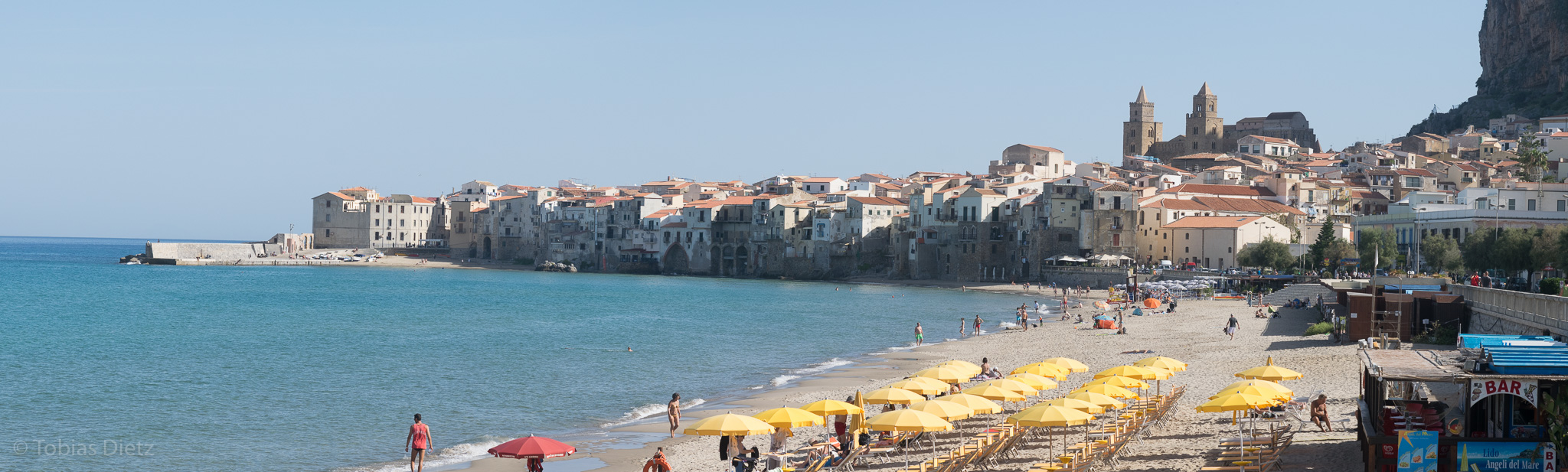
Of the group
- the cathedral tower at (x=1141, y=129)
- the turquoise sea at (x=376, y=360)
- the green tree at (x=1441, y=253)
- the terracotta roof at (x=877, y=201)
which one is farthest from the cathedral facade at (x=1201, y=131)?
the green tree at (x=1441, y=253)

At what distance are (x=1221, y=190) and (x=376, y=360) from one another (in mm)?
58384

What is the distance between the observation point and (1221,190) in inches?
3093

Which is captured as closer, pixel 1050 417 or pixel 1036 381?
pixel 1050 417

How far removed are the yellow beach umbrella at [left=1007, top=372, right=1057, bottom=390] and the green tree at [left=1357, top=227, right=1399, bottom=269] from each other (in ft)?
114

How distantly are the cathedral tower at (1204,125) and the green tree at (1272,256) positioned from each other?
209ft

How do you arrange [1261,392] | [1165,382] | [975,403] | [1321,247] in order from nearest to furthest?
[1261,392], [975,403], [1165,382], [1321,247]

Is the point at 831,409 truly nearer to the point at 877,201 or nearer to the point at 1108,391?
the point at 1108,391

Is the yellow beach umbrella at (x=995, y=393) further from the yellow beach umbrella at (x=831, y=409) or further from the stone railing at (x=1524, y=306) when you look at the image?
the stone railing at (x=1524, y=306)

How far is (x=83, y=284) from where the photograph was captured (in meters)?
83.6

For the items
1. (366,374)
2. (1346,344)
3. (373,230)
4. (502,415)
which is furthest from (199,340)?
(373,230)

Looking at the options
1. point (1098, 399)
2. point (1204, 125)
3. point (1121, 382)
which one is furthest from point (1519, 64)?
point (1098, 399)

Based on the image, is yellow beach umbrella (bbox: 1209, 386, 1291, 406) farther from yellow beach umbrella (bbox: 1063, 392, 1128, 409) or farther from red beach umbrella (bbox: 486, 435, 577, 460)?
red beach umbrella (bbox: 486, 435, 577, 460)

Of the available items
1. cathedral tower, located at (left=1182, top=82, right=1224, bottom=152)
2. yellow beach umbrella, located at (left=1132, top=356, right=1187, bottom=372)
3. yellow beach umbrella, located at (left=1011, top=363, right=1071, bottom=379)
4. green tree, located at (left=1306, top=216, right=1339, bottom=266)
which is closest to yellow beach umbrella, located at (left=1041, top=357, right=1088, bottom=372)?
yellow beach umbrella, located at (left=1011, top=363, right=1071, bottom=379)

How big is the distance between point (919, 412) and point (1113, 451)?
103 inches
